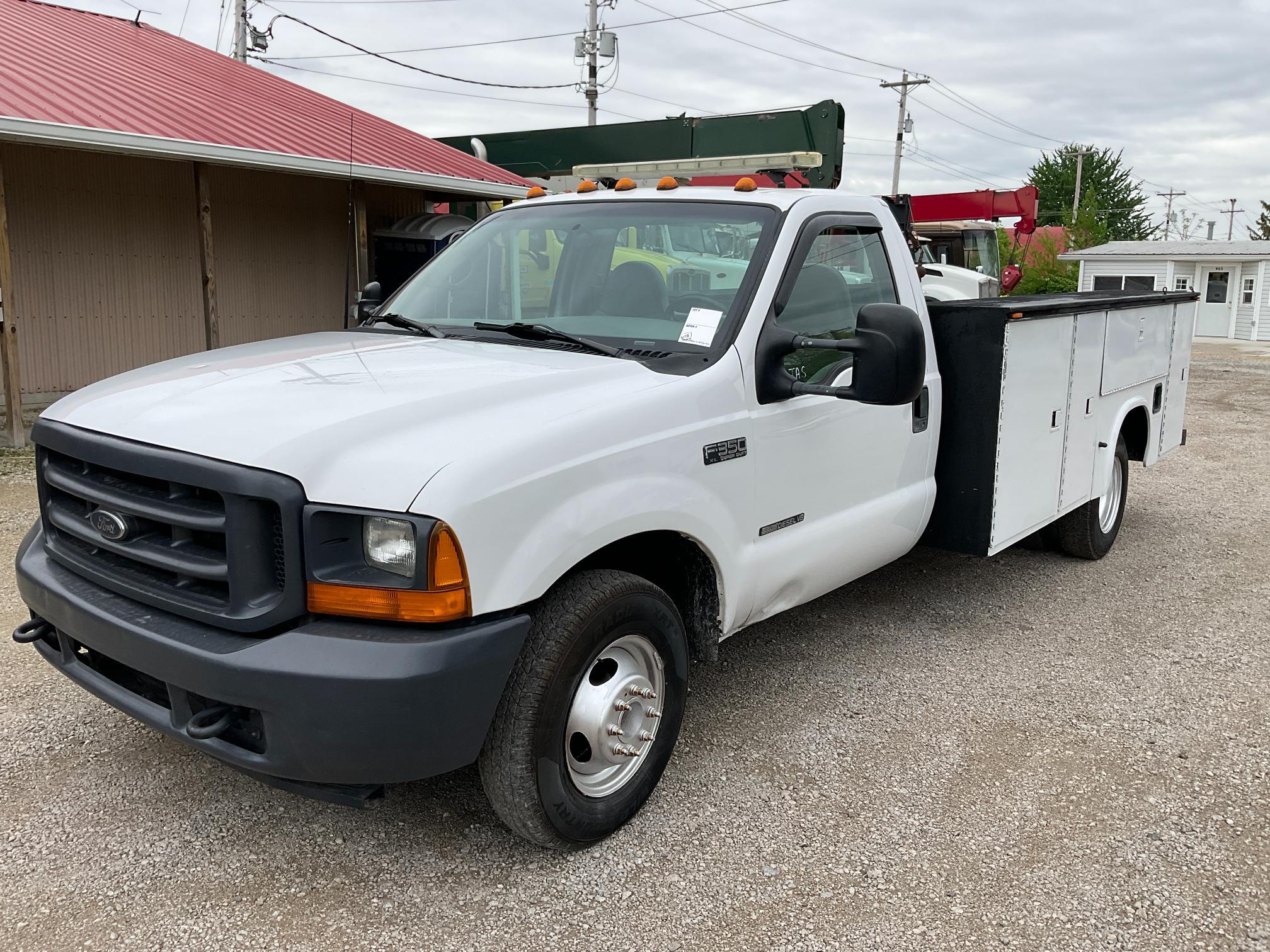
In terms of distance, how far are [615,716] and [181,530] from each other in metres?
1.30

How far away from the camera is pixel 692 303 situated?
363 cm

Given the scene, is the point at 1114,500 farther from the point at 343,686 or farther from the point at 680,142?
the point at 680,142

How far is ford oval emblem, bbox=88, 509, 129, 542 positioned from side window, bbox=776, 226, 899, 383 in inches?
84.5

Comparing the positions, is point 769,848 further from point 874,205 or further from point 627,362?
point 874,205

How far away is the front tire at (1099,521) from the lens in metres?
6.08

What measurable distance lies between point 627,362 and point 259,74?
13.3 m

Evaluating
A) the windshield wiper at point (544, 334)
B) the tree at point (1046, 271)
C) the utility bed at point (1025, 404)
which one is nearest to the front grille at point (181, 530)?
the windshield wiper at point (544, 334)

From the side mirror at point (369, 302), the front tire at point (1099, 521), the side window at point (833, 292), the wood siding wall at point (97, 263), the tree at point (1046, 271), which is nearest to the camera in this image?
the side window at point (833, 292)

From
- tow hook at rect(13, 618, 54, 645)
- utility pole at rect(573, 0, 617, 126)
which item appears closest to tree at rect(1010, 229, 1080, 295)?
utility pole at rect(573, 0, 617, 126)

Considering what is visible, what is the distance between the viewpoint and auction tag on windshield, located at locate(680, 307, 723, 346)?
3.46 metres

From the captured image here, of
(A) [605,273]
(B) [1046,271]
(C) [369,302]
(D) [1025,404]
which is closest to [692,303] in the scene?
(A) [605,273]

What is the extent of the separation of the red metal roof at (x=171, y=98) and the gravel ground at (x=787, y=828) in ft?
21.8

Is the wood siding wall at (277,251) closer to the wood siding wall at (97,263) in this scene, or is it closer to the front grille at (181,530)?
the wood siding wall at (97,263)

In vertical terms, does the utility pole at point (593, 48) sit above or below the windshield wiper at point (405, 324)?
above
